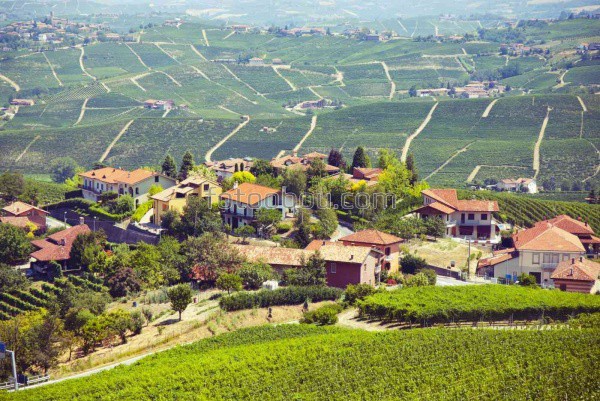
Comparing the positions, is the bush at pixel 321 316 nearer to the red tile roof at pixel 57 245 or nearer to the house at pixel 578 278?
the house at pixel 578 278

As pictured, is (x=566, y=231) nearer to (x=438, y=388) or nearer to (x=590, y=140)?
(x=438, y=388)

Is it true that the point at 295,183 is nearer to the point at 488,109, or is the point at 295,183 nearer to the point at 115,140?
the point at 115,140

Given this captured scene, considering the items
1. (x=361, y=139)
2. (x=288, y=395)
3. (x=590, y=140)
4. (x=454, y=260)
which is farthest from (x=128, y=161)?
(x=288, y=395)

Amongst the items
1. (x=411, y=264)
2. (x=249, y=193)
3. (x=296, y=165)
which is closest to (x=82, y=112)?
(x=296, y=165)

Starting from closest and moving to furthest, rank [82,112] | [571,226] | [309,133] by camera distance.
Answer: [571,226] < [309,133] < [82,112]

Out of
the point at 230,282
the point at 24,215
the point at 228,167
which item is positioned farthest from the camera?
the point at 228,167

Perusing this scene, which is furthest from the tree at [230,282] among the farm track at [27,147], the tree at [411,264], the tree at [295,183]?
the farm track at [27,147]

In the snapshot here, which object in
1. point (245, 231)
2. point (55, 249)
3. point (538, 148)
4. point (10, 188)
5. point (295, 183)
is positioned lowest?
point (55, 249)
